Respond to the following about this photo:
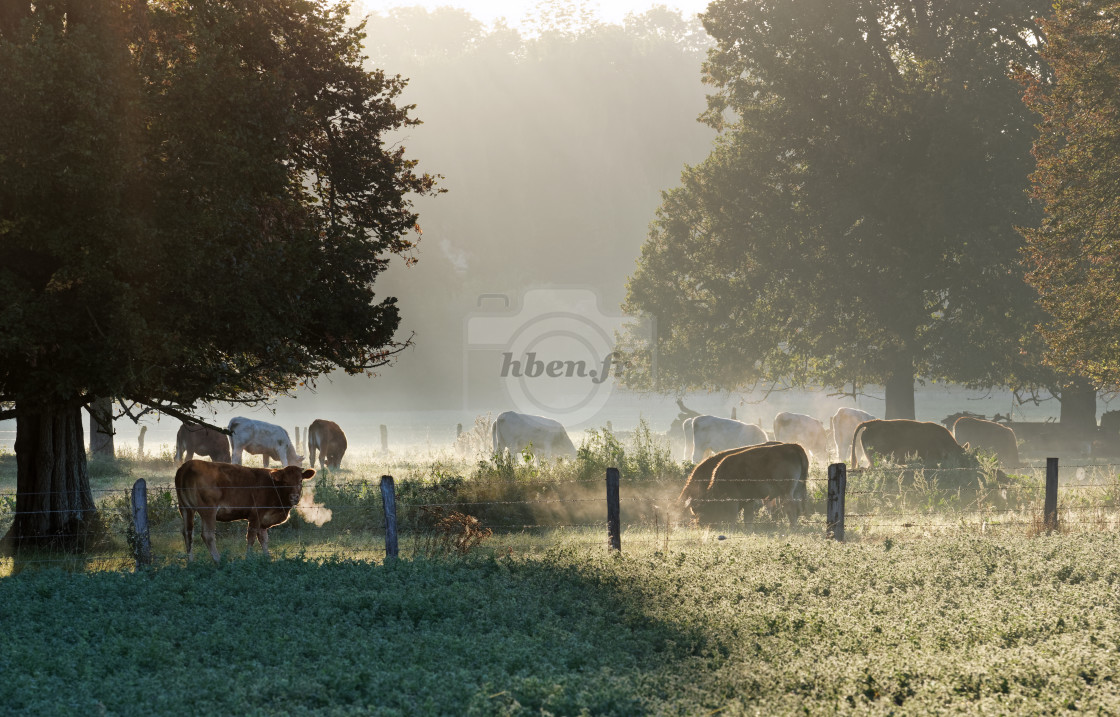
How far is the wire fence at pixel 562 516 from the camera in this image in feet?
49.3

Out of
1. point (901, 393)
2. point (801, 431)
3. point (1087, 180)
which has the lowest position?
point (801, 431)

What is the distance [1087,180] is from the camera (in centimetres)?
2220

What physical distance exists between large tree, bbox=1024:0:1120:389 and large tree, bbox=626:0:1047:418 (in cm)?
965

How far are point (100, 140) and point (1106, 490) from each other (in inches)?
743

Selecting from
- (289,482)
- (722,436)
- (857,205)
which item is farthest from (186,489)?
(857,205)

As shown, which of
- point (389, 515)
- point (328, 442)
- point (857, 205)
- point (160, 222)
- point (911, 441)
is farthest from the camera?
point (857, 205)

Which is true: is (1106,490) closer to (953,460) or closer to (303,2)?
(953,460)

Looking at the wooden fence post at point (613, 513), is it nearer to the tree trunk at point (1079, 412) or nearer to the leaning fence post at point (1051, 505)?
the leaning fence post at point (1051, 505)

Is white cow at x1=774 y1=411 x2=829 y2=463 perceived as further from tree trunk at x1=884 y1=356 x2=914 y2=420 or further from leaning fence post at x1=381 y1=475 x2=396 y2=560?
leaning fence post at x1=381 y1=475 x2=396 y2=560

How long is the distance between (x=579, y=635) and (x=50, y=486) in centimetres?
1008

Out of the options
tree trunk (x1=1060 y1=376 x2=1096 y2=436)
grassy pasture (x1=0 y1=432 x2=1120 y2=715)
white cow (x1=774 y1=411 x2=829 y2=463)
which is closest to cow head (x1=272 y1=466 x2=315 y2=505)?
grassy pasture (x1=0 y1=432 x2=1120 y2=715)

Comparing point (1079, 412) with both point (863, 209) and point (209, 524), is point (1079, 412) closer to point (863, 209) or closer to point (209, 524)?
point (863, 209)
